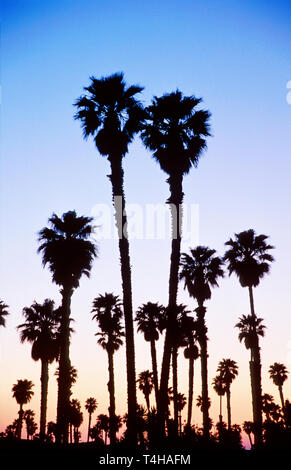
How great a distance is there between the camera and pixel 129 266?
18516 mm

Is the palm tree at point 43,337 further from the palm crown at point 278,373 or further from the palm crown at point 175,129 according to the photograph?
the palm crown at point 278,373

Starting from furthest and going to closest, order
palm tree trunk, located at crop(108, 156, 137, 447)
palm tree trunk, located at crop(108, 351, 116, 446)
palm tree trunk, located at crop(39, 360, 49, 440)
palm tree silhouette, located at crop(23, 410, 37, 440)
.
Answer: palm tree silhouette, located at crop(23, 410, 37, 440) → palm tree trunk, located at crop(108, 351, 116, 446) → palm tree trunk, located at crop(39, 360, 49, 440) → palm tree trunk, located at crop(108, 156, 137, 447)

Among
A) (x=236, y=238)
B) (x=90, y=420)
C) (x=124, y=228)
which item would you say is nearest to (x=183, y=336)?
(x=236, y=238)

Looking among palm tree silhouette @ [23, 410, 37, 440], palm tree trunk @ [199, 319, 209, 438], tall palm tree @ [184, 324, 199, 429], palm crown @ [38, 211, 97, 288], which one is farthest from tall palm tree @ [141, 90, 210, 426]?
palm tree silhouette @ [23, 410, 37, 440]

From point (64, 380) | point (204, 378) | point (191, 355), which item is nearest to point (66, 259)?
point (64, 380)

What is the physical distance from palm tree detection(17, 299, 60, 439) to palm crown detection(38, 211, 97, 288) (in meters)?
10.1

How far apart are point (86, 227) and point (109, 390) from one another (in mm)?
17362

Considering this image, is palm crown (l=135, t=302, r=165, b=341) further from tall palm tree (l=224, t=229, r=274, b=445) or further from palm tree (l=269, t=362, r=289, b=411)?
palm tree (l=269, t=362, r=289, b=411)

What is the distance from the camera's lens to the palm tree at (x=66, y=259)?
81.0 feet

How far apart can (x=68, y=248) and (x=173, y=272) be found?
9401 mm

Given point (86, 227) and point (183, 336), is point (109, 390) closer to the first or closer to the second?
point (183, 336)

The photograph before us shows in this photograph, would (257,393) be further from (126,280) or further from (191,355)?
(126,280)

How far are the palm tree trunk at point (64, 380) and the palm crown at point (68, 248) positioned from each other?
1.05 metres

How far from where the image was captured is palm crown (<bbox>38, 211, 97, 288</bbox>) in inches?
1011
